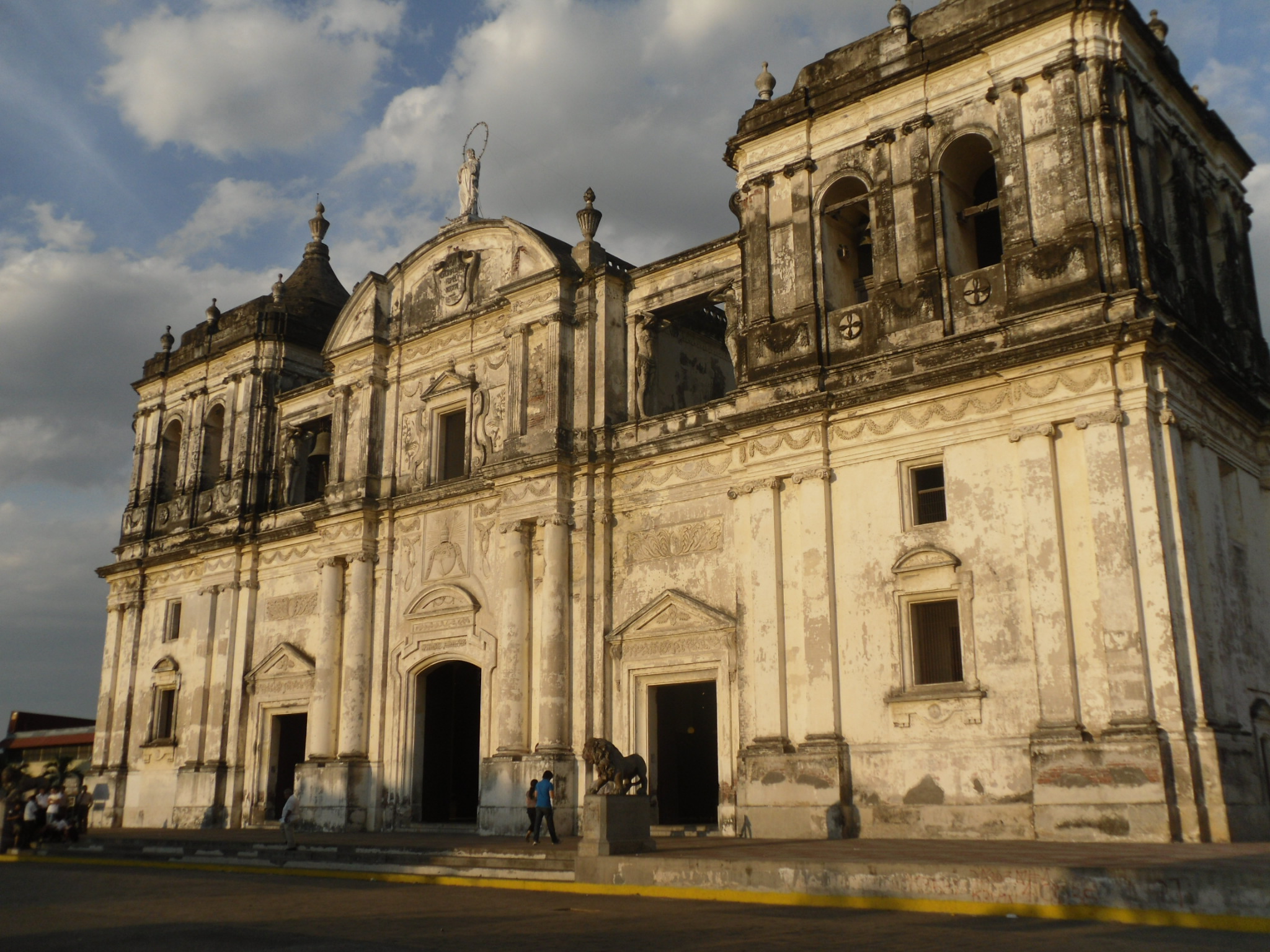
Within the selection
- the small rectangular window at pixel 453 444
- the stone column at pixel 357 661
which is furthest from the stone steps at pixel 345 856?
the small rectangular window at pixel 453 444

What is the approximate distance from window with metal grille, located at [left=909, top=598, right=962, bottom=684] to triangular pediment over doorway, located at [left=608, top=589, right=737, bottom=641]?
3.27m

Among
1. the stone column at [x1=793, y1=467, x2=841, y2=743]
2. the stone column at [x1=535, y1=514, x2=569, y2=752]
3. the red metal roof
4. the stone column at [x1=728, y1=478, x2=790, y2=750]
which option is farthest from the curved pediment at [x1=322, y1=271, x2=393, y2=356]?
the red metal roof

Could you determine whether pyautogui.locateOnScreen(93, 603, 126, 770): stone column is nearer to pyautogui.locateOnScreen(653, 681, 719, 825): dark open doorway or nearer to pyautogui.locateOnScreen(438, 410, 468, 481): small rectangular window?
pyautogui.locateOnScreen(438, 410, 468, 481): small rectangular window

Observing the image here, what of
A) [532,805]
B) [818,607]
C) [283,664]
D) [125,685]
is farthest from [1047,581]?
[125,685]

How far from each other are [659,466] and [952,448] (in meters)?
5.81

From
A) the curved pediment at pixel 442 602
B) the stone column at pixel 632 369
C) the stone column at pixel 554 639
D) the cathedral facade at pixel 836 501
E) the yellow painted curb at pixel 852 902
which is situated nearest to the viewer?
the yellow painted curb at pixel 852 902

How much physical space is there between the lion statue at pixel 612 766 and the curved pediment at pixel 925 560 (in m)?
4.97

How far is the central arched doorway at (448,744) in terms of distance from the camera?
23.7m

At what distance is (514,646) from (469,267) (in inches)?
337

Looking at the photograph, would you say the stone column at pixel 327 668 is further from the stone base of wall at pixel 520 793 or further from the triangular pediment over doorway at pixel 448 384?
the stone base of wall at pixel 520 793

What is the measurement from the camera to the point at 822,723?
56.7 ft

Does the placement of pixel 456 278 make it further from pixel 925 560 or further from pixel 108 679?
pixel 108 679

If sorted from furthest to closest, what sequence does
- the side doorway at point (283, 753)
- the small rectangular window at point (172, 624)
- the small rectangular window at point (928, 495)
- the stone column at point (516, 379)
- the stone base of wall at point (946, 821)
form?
the small rectangular window at point (172, 624)
the side doorway at point (283, 753)
the stone column at point (516, 379)
the small rectangular window at point (928, 495)
the stone base of wall at point (946, 821)

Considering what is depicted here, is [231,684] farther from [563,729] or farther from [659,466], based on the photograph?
[659,466]
